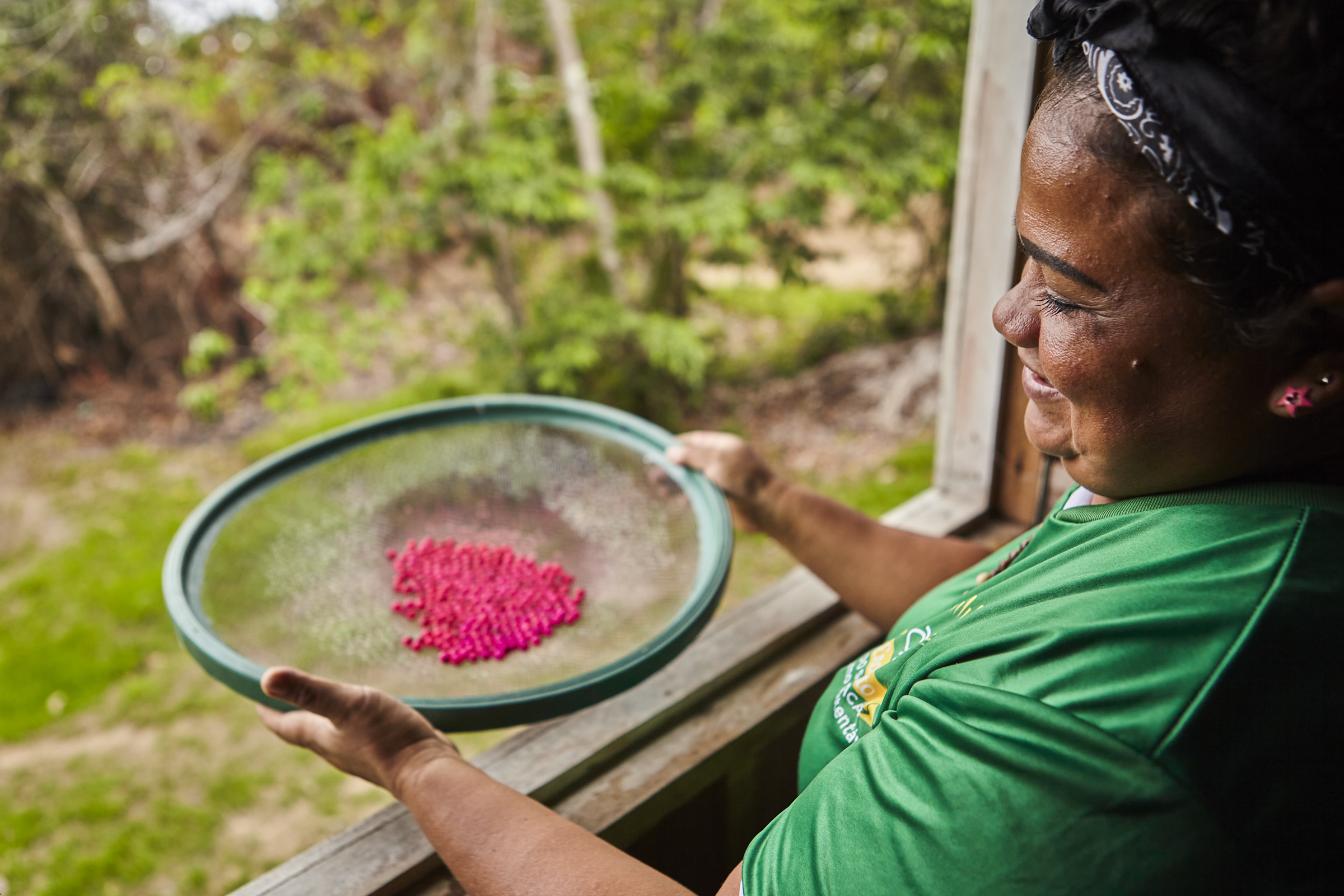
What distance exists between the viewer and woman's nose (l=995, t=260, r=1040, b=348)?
0.68 metres

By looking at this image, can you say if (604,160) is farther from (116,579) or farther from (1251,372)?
(1251,372)

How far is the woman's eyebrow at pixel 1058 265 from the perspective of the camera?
59 centimetres

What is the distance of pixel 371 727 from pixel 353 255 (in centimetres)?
334

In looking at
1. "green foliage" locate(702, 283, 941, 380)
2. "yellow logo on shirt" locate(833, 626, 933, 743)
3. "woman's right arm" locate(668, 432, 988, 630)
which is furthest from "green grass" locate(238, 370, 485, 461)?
"yellow logo on shirt" locate(833, 626, 933, 743)

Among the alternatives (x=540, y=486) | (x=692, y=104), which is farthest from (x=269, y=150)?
(x=540, y=486)

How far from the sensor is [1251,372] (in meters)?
0.56

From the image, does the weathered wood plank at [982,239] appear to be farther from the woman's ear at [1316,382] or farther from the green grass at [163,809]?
the green grass at [163,809]

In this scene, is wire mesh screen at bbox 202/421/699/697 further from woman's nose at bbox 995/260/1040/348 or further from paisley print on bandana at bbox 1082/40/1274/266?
paisley print on bandana at bbox 1082/40/1274/266

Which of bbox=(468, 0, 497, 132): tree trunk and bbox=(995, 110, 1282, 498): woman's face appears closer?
bbox=(995, 110, 1282, 498): woman's face

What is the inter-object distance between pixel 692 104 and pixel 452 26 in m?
1.31

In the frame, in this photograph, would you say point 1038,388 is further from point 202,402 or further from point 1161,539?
point 202,402

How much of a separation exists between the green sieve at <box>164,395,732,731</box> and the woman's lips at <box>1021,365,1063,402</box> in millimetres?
589

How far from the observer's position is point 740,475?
1.45 metres

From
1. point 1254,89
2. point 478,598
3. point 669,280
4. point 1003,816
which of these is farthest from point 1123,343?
point 669,280
